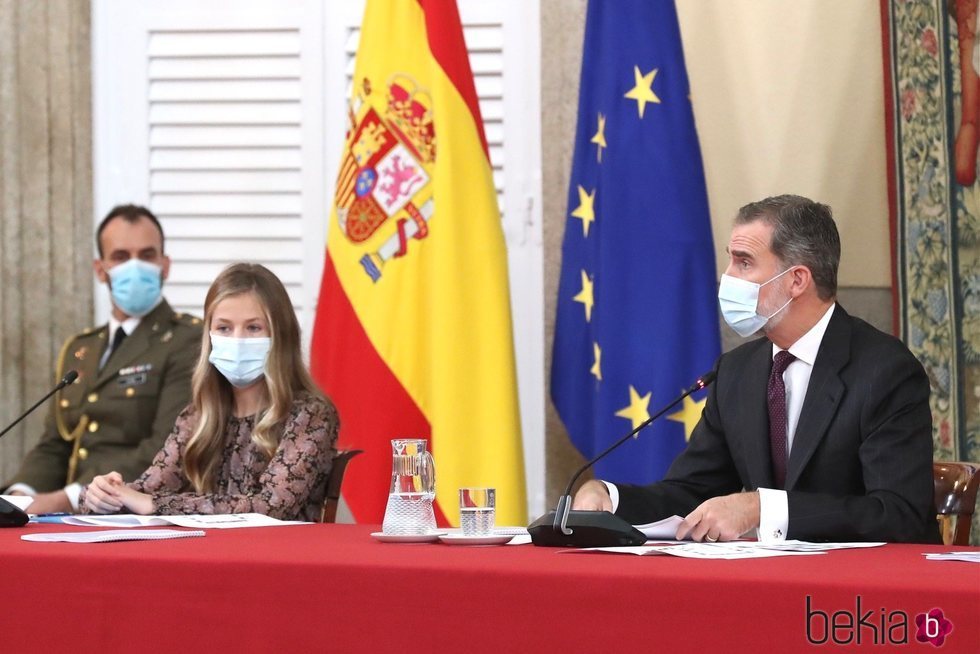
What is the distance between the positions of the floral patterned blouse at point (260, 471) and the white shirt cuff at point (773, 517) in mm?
1147

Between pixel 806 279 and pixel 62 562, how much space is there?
1.52 m

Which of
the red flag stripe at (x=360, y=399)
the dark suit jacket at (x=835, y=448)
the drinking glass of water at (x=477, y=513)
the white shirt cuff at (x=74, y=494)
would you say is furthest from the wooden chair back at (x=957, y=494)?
the white shirt cuff at (x=74, y=494)

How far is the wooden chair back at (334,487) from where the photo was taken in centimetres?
320

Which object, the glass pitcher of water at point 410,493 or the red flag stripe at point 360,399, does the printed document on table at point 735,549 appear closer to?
the glass pitcher of water at point 410,493

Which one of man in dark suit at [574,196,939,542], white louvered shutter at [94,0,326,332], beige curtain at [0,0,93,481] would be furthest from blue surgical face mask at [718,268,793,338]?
beige curtain at [0,0,93,481]

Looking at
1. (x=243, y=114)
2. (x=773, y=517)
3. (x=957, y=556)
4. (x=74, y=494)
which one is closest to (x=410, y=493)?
(x=773, y=517)

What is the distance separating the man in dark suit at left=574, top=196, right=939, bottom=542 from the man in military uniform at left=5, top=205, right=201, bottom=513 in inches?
74.6

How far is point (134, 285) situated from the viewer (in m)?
4.34

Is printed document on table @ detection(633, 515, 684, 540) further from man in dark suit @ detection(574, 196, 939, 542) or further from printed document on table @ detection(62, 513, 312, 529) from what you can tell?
printed document on table @ detection(62, 513, 312, 529)

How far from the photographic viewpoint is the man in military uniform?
4.26 metres

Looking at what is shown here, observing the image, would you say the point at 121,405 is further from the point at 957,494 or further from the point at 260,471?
the point at 957,494

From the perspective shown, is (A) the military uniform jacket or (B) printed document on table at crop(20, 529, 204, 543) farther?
(A) the military uniform jacket

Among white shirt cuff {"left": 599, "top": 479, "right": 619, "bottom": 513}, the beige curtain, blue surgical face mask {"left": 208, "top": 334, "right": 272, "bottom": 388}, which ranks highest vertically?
the beige curtain

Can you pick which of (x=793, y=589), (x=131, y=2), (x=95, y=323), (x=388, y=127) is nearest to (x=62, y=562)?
(x=793, y=589)
